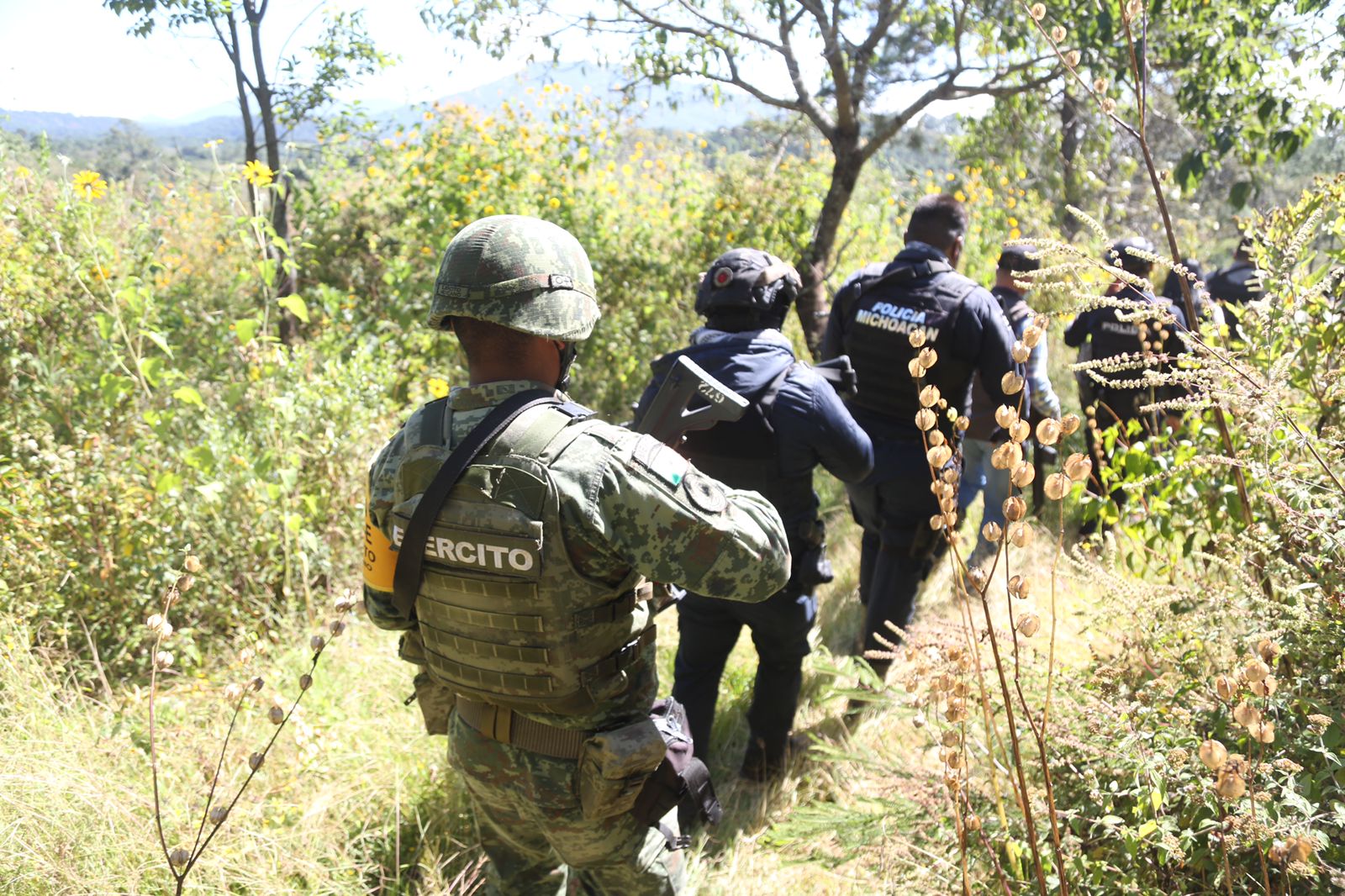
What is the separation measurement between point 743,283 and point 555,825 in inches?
62.6

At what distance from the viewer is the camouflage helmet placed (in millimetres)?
1823

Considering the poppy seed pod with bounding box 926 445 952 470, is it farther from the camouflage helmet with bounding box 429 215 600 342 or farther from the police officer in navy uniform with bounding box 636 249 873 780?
the police officer in navy uniform with bounding box 636 249 873 780

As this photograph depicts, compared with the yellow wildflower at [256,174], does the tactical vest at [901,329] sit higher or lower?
lower

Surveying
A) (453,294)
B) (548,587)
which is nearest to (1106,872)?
(548,587)

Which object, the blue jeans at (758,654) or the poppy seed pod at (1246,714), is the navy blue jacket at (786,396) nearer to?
the blue jeans at (758,654)

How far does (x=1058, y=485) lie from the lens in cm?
104

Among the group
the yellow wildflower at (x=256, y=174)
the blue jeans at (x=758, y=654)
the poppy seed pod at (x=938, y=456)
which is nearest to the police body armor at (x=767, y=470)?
the blue jeans at (x=758, y=654)

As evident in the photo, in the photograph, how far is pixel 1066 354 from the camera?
7.37m

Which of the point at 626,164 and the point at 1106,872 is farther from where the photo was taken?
the point at 626,164

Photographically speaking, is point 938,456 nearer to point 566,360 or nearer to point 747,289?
point 566,360

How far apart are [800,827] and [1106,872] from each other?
90cm

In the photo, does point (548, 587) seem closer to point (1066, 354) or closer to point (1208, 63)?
point (1208, 63)

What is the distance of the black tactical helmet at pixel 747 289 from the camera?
107 inches

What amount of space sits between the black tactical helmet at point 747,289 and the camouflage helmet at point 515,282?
0.86m
